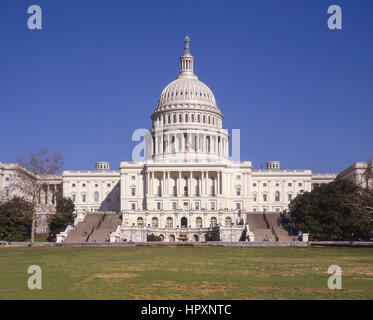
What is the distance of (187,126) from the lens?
Result: 139 m

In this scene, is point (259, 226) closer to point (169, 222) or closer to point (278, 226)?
point (278, 226)

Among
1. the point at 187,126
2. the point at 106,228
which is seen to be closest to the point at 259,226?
the point at 106,228

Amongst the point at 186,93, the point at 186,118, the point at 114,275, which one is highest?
the point at 186,93

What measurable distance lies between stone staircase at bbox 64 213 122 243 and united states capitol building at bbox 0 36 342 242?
13.9 inches

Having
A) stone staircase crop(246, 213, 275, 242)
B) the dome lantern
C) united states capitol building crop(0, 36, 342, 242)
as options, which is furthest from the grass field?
the dome lantern

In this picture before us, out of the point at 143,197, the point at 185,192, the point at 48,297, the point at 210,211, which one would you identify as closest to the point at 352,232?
the point at 210,211

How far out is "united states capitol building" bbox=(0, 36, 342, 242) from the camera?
108 meters

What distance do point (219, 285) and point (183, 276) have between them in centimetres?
427

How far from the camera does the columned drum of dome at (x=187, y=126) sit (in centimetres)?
13700

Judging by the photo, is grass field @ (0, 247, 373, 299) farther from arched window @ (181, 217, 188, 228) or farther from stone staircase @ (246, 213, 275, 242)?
arched window @ (181, 217, 188, 228)

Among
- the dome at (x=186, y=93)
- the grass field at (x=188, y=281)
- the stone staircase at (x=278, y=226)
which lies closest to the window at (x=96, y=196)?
the dome at (x=186, y=93)

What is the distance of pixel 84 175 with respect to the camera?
14200cm

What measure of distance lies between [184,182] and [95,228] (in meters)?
32.5
